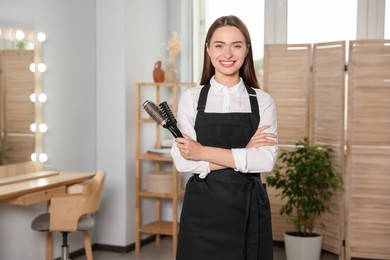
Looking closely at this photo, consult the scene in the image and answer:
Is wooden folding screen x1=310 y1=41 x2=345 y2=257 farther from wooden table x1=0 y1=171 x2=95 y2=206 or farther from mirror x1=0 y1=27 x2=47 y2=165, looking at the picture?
mirror x1=0 y1=27 x2=47 y2=165

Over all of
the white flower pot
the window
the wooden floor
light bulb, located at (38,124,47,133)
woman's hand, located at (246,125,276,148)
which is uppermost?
the window

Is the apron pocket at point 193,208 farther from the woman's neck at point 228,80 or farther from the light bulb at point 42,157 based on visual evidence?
the light bulb at point 42,157

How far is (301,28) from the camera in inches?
207

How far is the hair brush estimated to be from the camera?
2019 mm

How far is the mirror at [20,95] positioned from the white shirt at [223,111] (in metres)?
2.09

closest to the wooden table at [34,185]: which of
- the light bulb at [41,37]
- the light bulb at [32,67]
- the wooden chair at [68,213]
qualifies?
the wooden chair at [68,213]

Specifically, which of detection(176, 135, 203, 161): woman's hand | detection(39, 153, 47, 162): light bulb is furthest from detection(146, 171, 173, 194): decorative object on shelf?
detection(176, 135, 203, 161): woman's hand

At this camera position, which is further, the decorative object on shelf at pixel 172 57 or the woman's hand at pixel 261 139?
the decorative object on shelf at pixel 172 57

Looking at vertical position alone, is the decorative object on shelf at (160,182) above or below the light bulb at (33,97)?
below

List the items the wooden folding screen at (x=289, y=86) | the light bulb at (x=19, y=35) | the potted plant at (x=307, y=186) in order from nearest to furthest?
1. the light bulb at (x=19, y=35)
2. the potted plant at (x=307, y=186)
3. the wooden folding screen at (x=289, y=86)

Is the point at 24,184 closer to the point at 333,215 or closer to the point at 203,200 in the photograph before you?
the point at 203,200

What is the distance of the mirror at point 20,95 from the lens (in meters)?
3.95

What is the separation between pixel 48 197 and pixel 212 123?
2004mm

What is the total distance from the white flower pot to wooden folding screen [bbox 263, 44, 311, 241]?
0.52 m
